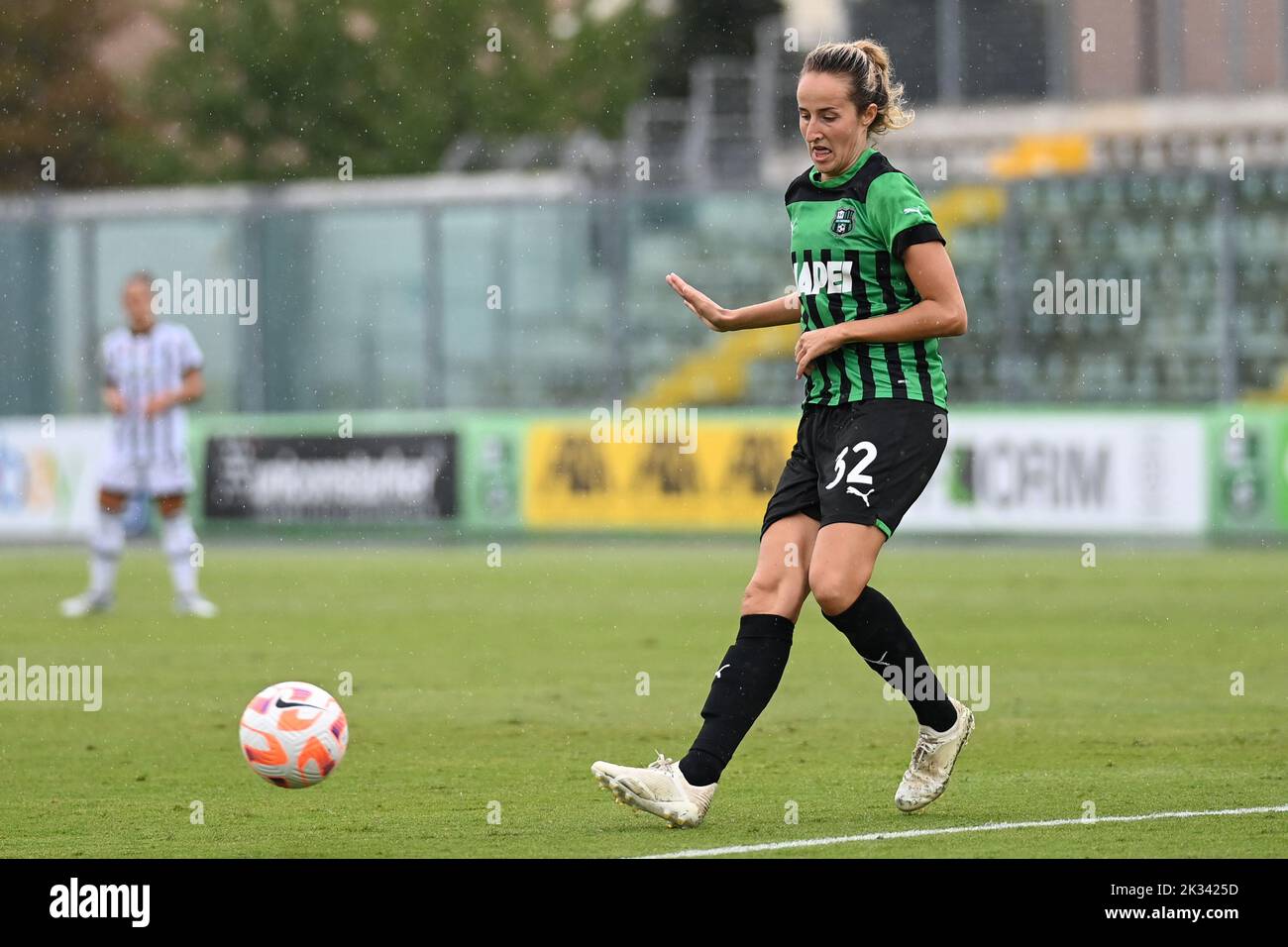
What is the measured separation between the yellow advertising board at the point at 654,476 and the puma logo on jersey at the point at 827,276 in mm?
15815

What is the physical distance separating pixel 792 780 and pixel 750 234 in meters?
21.0

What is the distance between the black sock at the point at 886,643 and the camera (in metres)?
6.59

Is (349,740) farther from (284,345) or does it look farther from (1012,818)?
(284,345)

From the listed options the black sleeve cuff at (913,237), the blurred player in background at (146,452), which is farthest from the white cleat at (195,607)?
the black sleeve cuff at (913,237)

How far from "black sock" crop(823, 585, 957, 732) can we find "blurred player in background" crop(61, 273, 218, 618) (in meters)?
9.42

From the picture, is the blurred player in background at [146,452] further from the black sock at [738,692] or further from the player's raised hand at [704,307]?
the black sock at [738,692]

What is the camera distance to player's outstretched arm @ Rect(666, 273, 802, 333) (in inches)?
273

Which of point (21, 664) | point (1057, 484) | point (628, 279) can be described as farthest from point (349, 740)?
point (628, 279)

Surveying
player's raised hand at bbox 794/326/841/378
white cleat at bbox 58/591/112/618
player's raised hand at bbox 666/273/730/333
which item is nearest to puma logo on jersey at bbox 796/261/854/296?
player's raised hand at bbox 794/326/841/378

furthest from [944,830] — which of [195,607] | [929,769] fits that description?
[195,607]

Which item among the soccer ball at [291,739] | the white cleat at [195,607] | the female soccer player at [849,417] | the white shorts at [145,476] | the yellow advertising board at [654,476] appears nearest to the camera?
the female soccer player at [849,417]

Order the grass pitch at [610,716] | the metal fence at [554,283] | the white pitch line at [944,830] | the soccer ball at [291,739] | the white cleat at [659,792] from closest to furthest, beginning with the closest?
the white pitch line at [944,830] → the white cleat at [659,792] → the grass pitch at [610,716] → the soccer ball at [291,739] → the metal fence at [554,283]

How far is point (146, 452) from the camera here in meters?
15.5

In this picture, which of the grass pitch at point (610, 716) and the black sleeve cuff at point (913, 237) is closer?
the black sleeve cuff at point (913, 237)
